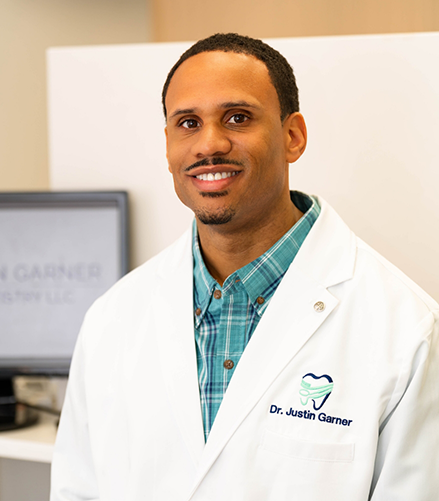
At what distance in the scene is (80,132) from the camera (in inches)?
59.7

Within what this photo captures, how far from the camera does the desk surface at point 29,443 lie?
1.38 meters

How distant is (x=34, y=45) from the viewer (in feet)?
7.95

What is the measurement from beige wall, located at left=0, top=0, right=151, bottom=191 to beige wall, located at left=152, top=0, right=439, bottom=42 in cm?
16

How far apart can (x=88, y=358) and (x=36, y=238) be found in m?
0.51

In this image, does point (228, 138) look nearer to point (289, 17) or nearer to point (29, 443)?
point (29, 443)

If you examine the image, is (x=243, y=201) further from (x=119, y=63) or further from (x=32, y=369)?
(x=32, y=369)

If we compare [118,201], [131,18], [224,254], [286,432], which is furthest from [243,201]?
[131,18]

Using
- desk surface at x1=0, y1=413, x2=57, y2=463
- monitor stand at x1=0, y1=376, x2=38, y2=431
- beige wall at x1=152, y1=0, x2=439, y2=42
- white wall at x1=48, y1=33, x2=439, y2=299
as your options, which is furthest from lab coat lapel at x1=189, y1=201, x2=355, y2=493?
beige wall at x1=152, y1=0, x2=439, y2=42

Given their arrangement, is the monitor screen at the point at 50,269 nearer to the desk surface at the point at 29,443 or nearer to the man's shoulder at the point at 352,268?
the desk surface at the point at 29,443

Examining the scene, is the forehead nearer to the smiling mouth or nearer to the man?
the man

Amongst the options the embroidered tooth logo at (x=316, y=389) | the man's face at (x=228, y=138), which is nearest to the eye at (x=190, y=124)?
the man's face at (x=228, y=138)

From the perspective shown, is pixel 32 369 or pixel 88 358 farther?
pixel 32 369

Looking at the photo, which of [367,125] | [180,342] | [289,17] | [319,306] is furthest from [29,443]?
[289,17]

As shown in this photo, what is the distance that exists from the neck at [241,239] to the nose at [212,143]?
0.42 feet
